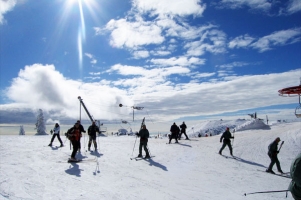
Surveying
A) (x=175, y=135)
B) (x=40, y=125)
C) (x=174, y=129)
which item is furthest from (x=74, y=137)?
(x=40, y=125)

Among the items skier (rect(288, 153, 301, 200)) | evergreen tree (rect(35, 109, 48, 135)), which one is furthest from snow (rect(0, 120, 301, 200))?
evergreen tree (rect(35, 109, 48, 135))

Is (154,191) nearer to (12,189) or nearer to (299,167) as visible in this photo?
(12,189)

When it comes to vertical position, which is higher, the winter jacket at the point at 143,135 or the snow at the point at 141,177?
the winter jacket at the point at 143,135

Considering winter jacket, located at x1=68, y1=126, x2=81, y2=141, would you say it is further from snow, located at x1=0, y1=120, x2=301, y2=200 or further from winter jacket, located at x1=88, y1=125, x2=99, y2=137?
winter jacket, located at x1=88, y1=125, x2=99, y2=137

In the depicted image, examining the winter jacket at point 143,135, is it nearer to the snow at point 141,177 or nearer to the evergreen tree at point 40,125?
the snow at point 141,177

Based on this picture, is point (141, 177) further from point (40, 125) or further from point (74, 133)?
point (40, 125)

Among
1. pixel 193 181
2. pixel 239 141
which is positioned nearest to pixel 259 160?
pixel 239 141

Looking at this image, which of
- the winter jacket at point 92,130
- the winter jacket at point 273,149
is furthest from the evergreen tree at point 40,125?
the winter jacket at point 273,149

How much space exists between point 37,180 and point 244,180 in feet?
29.7

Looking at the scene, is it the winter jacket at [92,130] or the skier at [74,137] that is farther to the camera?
the winter jacket at [92,130]

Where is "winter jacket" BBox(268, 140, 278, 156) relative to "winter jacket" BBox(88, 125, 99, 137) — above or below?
below

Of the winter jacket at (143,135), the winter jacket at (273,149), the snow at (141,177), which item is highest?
the winter jacket at (143,135)

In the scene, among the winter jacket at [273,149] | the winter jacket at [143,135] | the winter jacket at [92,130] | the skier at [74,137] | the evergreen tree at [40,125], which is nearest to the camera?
the skier at [74,137]

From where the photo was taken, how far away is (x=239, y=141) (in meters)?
23.6
